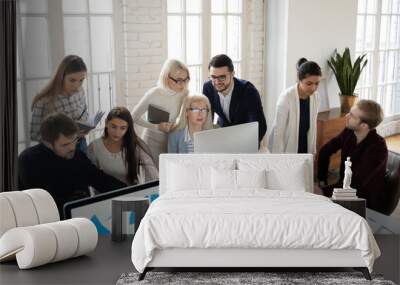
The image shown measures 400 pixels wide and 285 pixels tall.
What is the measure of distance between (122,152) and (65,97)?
880mm

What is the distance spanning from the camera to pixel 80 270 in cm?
427

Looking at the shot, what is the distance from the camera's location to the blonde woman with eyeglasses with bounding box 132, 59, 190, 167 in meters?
6.26

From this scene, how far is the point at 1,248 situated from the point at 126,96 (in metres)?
2.44

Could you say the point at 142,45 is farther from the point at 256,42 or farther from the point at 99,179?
the point at 256,42

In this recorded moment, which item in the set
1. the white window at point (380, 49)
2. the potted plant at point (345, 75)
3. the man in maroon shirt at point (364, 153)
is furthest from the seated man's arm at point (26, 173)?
the white window at point (380, 49)

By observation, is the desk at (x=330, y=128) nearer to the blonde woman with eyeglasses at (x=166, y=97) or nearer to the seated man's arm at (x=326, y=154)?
the seated man's arm at (x=326, y=154)

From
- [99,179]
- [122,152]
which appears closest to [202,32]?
[122,152]

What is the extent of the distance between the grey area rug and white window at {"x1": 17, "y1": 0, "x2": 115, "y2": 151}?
2155 mm

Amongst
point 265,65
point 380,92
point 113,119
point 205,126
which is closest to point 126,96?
point 113,119

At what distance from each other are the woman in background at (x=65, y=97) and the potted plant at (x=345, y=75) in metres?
3.74

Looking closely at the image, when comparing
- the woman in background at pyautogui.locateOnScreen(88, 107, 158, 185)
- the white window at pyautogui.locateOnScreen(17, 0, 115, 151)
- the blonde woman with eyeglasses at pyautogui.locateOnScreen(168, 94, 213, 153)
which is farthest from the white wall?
the white window at pyautogui.locateOnScreen(17, 0, 115, 151)

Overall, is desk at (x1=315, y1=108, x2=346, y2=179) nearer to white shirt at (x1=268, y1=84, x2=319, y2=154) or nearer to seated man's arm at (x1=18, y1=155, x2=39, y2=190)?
white shirt at (x1=268, y1=84, x2=319, y2=154)

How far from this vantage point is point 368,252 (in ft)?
13.0

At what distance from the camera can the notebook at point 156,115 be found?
20.6 feet
